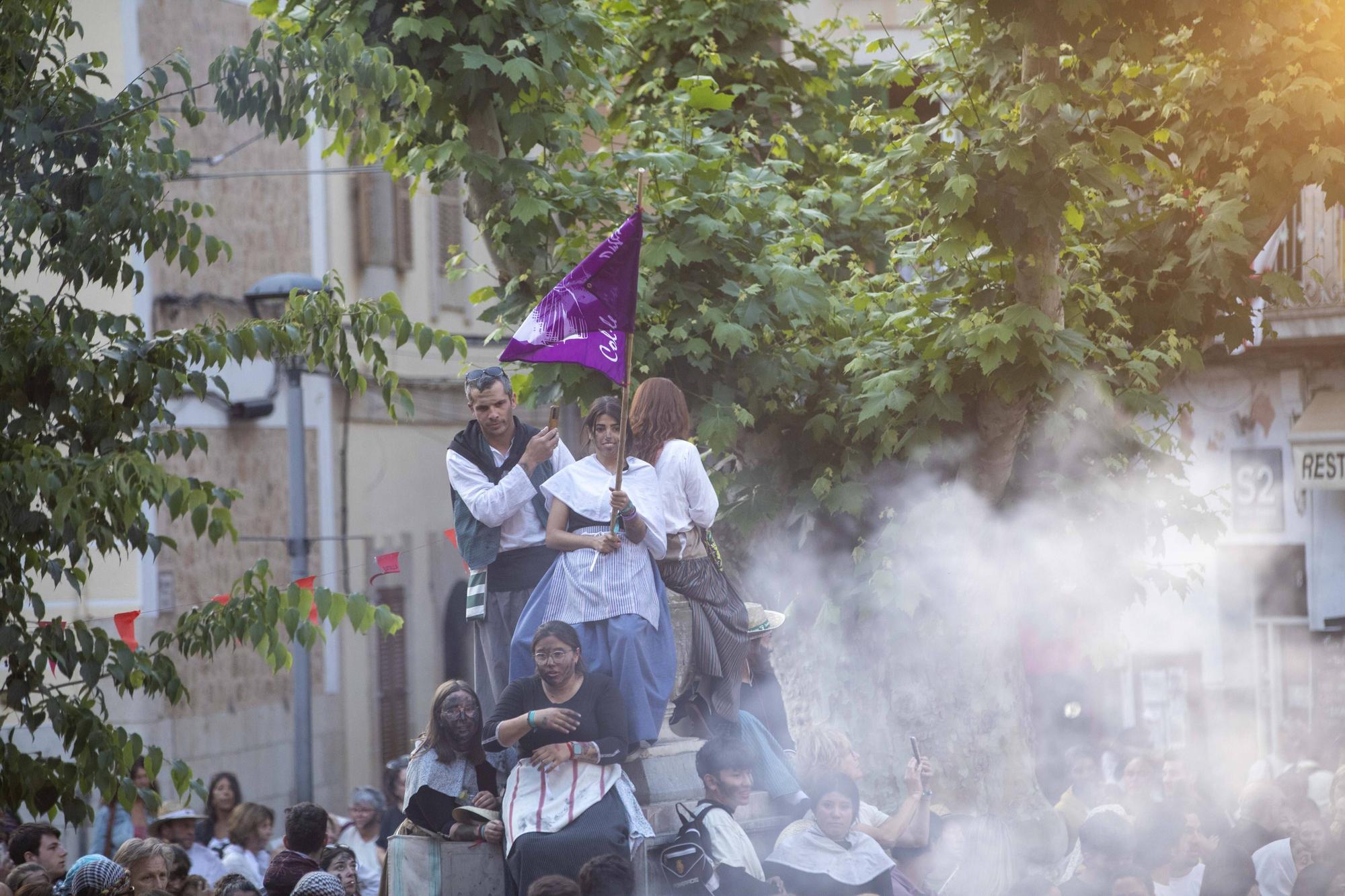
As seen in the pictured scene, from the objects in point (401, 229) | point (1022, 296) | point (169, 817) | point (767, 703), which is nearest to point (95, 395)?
point (767, 703)

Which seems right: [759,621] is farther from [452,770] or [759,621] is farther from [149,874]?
[149,874]

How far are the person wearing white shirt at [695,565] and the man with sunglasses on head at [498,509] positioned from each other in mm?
382

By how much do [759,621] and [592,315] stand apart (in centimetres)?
161

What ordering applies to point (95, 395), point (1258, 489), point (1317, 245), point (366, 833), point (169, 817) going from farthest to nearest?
point (1258, 489) → point (1317, 245) → point (366, 833) → point (169, 817) → point (95, 395)

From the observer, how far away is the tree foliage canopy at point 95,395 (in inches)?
182

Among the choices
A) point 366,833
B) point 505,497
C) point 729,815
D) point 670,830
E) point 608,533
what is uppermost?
point 505,497

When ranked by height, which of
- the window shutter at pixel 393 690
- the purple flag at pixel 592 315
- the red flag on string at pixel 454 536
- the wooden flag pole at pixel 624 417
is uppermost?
the purple flag at pixel 592 315

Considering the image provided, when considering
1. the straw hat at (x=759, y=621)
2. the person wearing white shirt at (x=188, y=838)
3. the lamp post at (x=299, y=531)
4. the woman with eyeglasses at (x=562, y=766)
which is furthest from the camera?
the lamp post at (x=299, y=531)

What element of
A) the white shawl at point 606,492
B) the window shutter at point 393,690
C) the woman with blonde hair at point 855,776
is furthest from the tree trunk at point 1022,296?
the window shutter at point 393,690

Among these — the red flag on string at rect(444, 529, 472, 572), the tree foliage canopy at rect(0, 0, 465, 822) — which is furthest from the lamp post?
the tree foliage canopy at rect(0, 0, 465, 822)

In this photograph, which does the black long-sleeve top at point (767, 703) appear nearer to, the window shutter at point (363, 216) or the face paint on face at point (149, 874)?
the face paint on face at point (149, 874)

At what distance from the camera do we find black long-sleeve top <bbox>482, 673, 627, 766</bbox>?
5812 millimetres

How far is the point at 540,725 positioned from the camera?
5734 millimetres

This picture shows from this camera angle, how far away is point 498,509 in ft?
20.9
